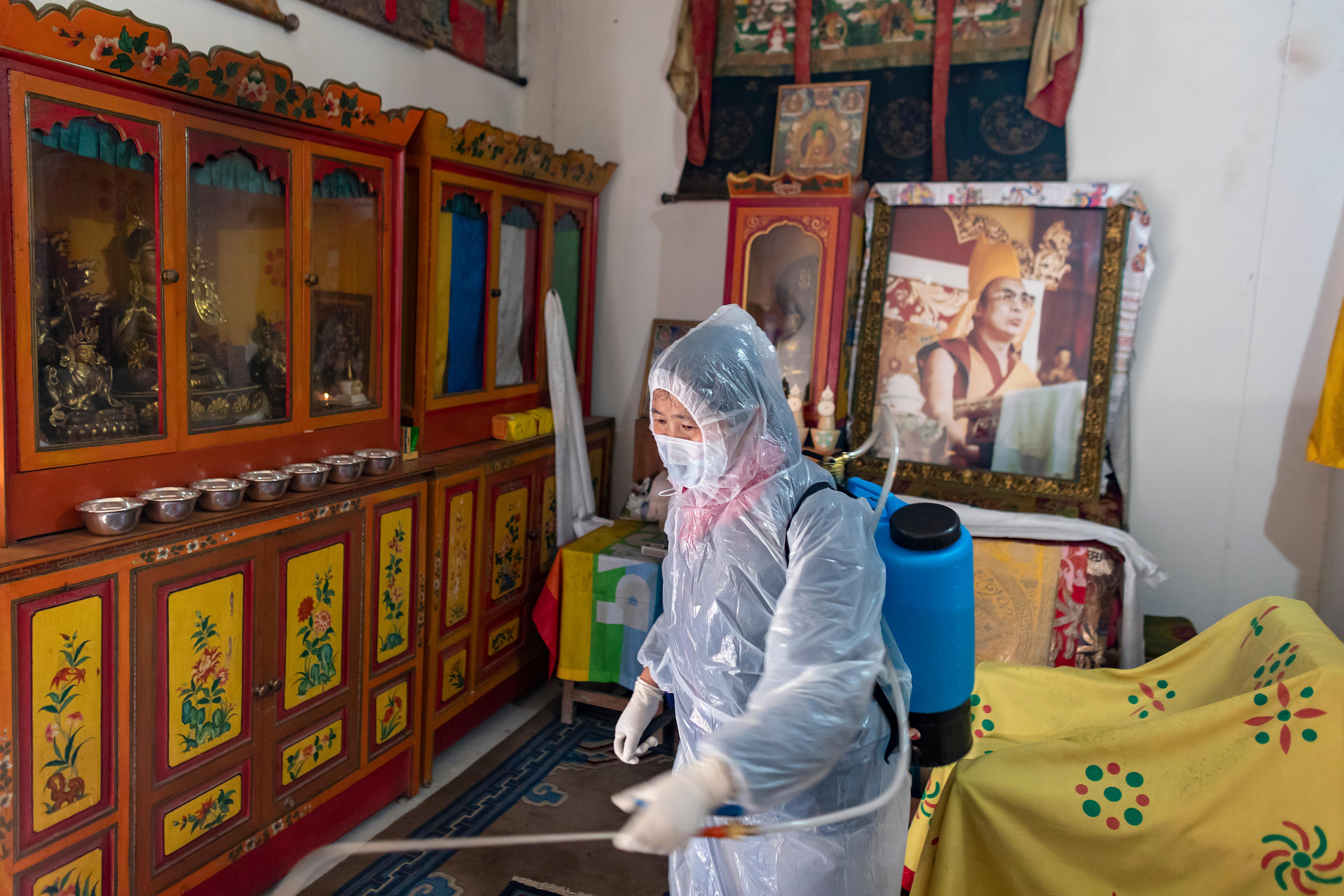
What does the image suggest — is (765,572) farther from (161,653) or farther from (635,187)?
(635,187)

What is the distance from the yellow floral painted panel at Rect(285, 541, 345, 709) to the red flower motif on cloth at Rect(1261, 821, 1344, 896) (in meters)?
2.38

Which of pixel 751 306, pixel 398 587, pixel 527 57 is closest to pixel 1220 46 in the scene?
pixel 751 306

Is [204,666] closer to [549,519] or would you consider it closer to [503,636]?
[503,636]

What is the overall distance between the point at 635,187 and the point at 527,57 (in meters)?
0.84

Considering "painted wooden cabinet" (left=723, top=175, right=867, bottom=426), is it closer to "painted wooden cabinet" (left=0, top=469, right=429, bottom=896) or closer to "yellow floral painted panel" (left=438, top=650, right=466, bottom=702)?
"painted wooden cabinet" (left=0, top=469, right=429, bottom=896)

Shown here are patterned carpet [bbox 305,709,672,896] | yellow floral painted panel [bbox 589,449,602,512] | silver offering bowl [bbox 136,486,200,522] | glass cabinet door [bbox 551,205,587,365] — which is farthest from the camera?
yellow floral painted panel [bbox 589,449,602,512]

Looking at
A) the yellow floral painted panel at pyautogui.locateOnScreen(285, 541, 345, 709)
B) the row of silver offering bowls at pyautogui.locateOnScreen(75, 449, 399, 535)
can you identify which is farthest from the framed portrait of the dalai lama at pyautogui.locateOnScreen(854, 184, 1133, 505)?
the yellow floral painted panel at pyautogui.locateOnScreen(285, 541, 345, 709)

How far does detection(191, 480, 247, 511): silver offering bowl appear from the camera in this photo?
86.2 inches

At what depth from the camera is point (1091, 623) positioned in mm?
3000

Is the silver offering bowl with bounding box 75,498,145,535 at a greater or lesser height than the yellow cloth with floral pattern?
greater

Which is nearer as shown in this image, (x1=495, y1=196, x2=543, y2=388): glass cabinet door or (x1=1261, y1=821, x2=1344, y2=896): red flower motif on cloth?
(x1=1261, y1=821, x2=1344, y2=896): red flower motif on cloth

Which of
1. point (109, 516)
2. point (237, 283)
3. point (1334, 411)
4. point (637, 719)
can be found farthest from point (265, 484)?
point (1334, 411)

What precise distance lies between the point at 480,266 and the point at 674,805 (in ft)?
8.59

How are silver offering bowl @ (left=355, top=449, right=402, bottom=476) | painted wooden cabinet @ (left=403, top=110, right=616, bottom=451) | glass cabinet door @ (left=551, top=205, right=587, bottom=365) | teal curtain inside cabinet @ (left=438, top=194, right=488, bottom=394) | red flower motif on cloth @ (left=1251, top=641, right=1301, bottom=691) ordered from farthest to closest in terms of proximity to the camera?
glass cabinet door @ (left=551, top=205, right=587, bottom=365) < teal curtain inside cabinet @ (left=438, top=194, right=488, bottom=394) < painted wooden cabinet @ (left=403, top=110, right=616, bottom=451) < silver offering bowl @ (left=355, top=449, right=402, bottom=476) < red flower motif on cloth @ (left=1251, top=641, right=1301, bottom=691)
